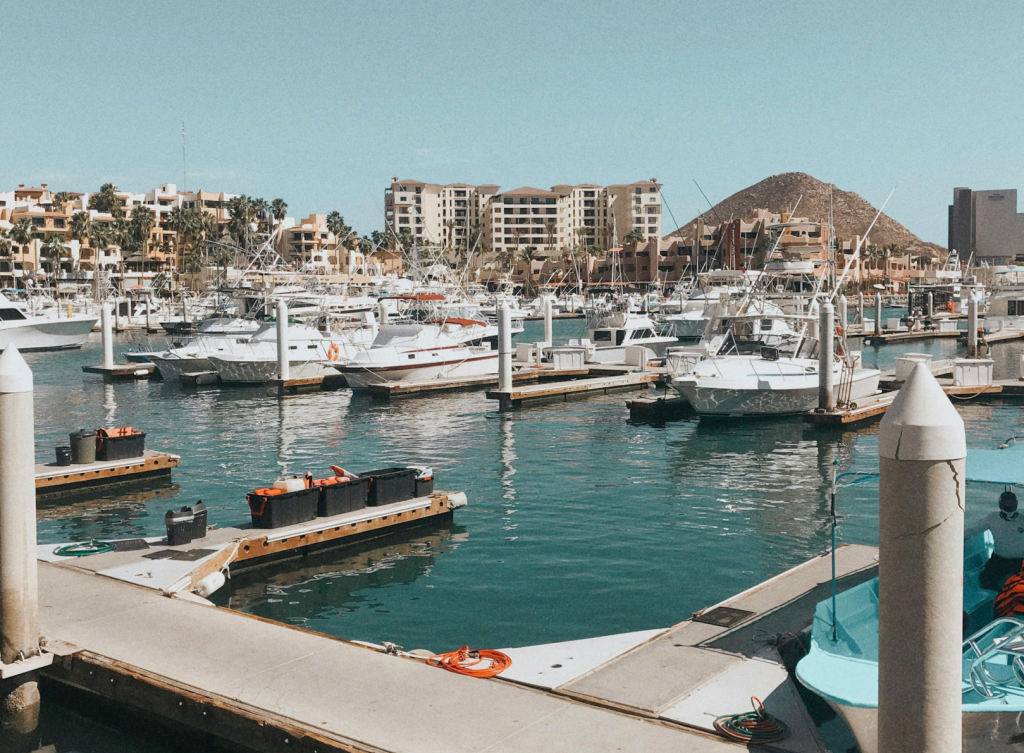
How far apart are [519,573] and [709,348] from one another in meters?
19.7

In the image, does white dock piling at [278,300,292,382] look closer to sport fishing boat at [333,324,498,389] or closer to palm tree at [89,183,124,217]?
sport fishing boat at [333,324,498,389]

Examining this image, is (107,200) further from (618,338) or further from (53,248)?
(618,338)

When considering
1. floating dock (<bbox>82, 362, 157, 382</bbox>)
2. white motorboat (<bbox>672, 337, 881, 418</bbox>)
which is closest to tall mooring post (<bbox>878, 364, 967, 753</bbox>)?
white motorboat (<bbox>672, 337, 881, 418</bbox>)

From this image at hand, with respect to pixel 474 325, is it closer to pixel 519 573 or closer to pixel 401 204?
pixel 519 573

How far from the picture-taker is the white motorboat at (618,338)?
47.5 metres

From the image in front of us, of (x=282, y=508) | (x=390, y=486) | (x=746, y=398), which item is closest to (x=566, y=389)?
(x=746, y=398)

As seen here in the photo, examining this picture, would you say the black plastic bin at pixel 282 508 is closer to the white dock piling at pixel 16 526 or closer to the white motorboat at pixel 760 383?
the white dock piling at pixel 16 526

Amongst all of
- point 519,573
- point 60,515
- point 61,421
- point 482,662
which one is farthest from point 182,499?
point 61,421

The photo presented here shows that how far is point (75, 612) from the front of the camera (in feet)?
36.2

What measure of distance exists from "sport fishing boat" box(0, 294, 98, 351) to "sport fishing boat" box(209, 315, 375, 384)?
29.7 metres

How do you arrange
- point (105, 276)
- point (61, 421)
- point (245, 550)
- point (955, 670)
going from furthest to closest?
1. point (105, 276)
2. point (61, 421)
3. point (245, 550)
4. point (955, 670)

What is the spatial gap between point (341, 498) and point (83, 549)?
3744 mm

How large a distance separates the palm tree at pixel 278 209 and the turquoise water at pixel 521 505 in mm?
93050

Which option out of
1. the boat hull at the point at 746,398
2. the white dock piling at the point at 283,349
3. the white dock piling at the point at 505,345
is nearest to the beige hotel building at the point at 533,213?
the white dock piling at the point at 283,349
